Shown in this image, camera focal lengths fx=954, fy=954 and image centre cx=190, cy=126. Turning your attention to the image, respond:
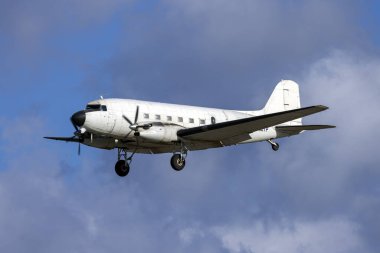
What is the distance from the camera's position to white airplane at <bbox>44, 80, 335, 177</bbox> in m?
48.6

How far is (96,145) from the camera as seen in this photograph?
50.9 m

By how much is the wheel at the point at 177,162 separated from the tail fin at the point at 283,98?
10.7 meters

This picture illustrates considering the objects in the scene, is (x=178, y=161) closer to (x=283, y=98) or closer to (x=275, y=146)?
(x=275, y=146)

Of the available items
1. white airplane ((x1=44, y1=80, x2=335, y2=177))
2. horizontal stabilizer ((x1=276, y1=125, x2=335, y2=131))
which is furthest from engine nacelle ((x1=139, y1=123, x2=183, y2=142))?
horizontal stabilizer ((x1=276, y1=125, x2=335, y2=131))

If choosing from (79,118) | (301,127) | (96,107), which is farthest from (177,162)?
(301,127)

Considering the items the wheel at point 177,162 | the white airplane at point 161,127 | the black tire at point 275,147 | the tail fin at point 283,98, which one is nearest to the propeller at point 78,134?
the white airplane at point 161,127

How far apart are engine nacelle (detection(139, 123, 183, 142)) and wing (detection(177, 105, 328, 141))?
0.36 meters

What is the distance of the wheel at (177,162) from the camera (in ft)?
164

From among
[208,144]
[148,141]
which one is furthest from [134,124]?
[208,144]

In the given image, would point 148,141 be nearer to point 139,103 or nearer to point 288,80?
point 139,103

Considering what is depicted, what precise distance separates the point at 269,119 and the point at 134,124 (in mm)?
7027

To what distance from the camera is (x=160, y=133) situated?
49375 millimetres

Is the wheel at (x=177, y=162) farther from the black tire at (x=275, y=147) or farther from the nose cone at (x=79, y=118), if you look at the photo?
the black tire at (x=275, y=147)

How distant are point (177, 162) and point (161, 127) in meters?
2.04
